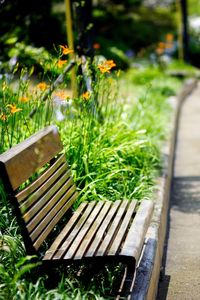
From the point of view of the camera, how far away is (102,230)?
128 inches

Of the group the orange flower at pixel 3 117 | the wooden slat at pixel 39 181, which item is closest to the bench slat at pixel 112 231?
the wooden slat at pixel 39 181

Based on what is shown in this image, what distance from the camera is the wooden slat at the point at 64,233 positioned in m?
2.96

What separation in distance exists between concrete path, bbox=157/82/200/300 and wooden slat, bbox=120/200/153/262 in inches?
22.1

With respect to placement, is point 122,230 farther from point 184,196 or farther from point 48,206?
point 184,196

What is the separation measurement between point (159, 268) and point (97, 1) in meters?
17.8

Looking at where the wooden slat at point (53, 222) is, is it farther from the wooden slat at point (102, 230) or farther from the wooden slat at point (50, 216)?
the wooden slat at point (102, 230)

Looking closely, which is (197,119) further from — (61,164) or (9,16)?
(61,164)

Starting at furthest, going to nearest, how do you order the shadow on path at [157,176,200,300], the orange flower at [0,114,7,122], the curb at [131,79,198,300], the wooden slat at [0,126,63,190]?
1. the shadow on path at [157,176,200,300]
2. the orange flower at [0,114,7,122]
3. the curb at [131,79,198,300]
4. the wooden slat at [0,126,63,190]

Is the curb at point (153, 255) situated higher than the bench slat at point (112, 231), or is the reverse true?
the bench slat at point (112, 231)

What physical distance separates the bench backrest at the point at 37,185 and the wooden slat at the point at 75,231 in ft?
0.37

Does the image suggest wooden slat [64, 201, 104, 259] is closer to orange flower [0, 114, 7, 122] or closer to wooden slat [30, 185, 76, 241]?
wooden slat [30, 185, 76, 241]

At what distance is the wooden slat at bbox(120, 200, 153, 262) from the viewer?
9.67 ft

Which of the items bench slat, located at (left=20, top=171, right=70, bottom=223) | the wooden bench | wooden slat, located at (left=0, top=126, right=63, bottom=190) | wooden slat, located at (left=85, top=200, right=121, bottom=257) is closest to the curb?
the wooden bench

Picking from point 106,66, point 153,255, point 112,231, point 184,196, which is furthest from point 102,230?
point 184,196
